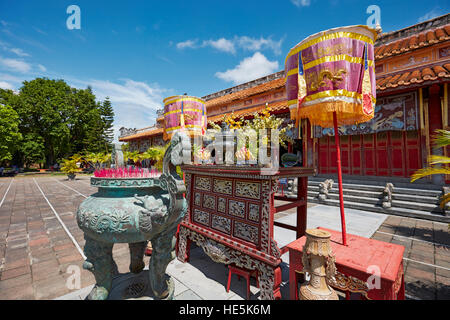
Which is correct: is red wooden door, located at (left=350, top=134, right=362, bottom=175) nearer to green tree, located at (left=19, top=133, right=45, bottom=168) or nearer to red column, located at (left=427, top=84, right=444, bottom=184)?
red column, located at (left=427, top=84, right=444, bottom=184)

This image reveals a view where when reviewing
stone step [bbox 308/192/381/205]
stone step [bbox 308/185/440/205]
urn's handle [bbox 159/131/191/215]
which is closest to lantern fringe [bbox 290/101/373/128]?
urn's handle [bbox 159/131/191/215]

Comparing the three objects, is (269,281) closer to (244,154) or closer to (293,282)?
(293,282)

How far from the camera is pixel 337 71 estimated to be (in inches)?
85.4

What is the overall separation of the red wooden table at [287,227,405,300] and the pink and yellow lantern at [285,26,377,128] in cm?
161

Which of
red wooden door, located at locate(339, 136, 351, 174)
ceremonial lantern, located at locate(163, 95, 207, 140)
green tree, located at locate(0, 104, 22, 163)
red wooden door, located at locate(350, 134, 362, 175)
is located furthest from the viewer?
→ green tree, located at locate(0, 104, 22, 163)

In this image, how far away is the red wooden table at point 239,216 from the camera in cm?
243

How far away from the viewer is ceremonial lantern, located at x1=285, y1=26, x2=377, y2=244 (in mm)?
2154

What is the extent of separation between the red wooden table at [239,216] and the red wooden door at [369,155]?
767 cm

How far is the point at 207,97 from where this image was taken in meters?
17.4

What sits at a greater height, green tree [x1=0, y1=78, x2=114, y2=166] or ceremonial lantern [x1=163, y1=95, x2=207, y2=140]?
green tree [x1=0, y1=78, x2=114, y2=166]

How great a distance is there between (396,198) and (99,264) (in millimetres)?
9158

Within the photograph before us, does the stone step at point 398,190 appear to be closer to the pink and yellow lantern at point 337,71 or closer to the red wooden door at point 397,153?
the red wooden door at point 397,153

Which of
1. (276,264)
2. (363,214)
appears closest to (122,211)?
(276,264)

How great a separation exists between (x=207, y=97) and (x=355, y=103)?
1628 cm
